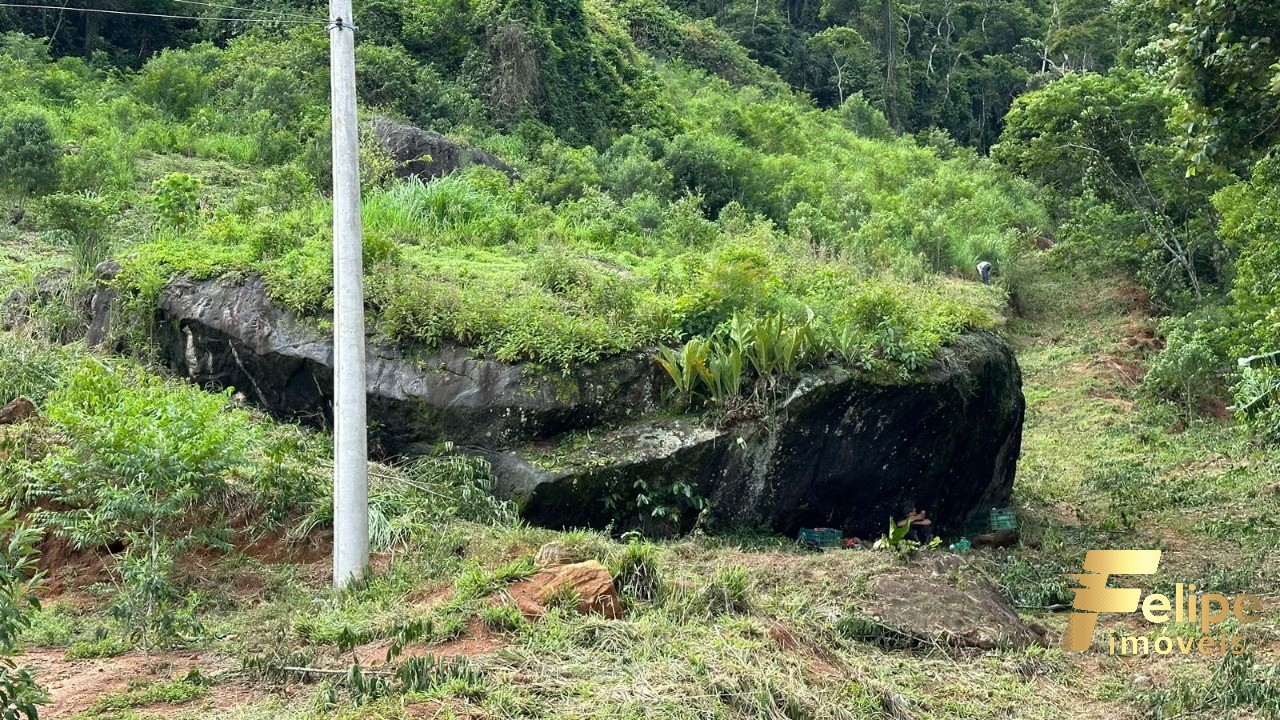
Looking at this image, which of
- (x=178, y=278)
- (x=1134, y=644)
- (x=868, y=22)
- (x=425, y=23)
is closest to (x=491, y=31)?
(x=425, y=23)

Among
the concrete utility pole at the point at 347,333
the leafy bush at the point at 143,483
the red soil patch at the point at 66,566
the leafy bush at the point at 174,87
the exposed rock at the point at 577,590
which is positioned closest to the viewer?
the exposed rock at the point at 577,590

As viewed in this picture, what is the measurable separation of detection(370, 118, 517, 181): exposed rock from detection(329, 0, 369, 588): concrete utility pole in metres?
9.06

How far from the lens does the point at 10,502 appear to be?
820cm

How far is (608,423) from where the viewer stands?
30.8 ft

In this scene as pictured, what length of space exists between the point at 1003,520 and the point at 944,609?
422 cm

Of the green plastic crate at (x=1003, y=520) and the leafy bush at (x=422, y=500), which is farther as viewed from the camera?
the green plastic crate at (x=1003, y=520)

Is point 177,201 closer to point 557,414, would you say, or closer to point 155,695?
point 557,414

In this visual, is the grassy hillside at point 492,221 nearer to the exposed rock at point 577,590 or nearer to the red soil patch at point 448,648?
the exposed rock at point 577,590

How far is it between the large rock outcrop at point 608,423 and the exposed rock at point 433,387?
11 millimetres

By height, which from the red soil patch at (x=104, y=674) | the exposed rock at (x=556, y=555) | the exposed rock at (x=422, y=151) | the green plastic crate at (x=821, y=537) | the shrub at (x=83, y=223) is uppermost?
the exposed rock at (x=422, y=151)

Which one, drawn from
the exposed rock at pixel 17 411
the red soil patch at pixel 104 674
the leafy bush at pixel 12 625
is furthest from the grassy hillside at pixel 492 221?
the leafy bush at pixel 12 625

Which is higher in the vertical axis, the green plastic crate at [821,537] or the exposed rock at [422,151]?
the exposed rock at [422,151]

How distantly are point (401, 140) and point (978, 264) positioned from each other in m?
11.9

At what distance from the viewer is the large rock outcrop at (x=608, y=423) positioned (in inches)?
357
